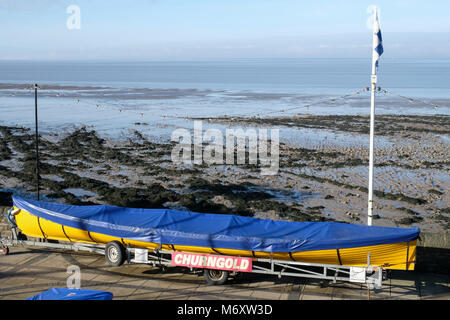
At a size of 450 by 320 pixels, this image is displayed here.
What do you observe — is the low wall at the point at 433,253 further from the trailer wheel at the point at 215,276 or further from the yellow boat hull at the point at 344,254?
the trailer wheel at the point at 215,276

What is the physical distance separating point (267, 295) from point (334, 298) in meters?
1.58

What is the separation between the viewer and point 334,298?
12.2m

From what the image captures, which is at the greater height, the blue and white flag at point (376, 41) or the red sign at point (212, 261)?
the blue and white flag at point (376, 41)

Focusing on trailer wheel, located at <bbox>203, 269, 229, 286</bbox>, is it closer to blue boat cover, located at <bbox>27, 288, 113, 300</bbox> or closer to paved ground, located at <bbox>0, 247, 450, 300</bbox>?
paved ground, located at <bbox>0, 247, 450, 300</bbox>

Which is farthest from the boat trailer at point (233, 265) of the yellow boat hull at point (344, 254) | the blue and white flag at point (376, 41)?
the blue and white flag at point (376, 41)

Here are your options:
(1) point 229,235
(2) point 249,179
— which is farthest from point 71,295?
(2) point 249,179

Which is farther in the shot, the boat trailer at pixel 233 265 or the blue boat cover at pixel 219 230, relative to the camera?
the blue boat cover at pixel 219 230

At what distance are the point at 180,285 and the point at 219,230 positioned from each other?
170cm

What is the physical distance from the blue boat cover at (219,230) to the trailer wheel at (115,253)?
1.03ft

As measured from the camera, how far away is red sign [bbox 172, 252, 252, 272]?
12592mm

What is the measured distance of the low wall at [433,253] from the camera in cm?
1363

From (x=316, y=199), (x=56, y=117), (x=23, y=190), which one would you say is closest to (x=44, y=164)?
(x=23, y=190)

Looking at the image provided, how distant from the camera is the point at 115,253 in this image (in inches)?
545
